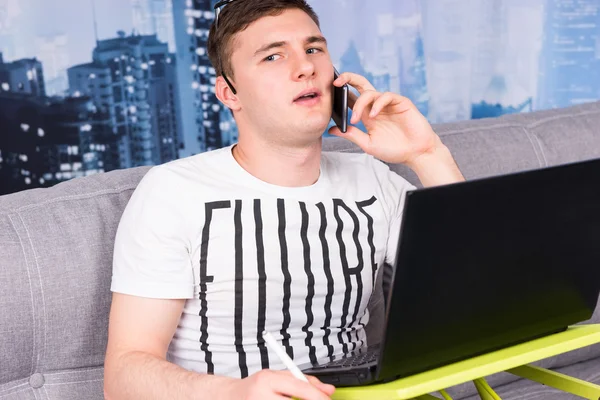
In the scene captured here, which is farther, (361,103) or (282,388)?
(361,103)

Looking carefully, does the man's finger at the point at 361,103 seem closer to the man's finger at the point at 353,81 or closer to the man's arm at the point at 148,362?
the man's finger at the point at 353,81

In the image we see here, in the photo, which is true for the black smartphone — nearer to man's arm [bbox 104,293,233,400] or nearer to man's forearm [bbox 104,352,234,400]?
man's arm [bbox 104,293,233,400]

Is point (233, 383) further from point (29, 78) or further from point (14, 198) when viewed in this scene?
point (29, 78)

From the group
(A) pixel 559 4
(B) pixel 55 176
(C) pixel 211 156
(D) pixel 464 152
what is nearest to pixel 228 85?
(C) pixel 211 156

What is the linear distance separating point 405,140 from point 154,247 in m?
0.56

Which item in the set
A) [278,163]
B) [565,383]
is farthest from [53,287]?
[565,383]

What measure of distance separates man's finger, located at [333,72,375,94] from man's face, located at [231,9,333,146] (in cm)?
2

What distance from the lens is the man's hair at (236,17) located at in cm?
149

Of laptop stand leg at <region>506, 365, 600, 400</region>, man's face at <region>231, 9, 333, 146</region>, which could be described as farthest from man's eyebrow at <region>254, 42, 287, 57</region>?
laptop stand leg at <region>506, 365, 600, 400</region>

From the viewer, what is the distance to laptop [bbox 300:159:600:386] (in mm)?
879

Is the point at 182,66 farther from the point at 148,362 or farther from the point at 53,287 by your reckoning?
the point at 148,362

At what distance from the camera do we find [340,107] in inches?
59.1

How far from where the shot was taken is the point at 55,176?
2.42m

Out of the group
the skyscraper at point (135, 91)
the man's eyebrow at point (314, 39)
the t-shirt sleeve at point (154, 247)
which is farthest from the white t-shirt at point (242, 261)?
the skyscraper at point (135, 91)
